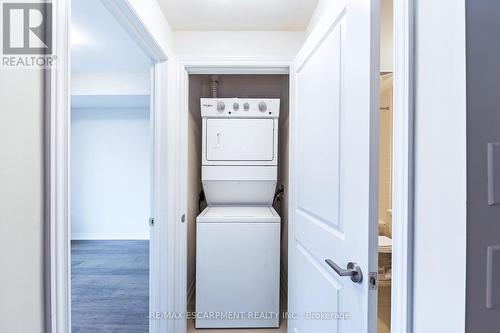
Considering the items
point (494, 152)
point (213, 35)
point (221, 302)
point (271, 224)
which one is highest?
point (213, 35)

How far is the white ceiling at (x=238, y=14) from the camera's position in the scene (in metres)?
1.63

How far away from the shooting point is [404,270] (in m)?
0.69

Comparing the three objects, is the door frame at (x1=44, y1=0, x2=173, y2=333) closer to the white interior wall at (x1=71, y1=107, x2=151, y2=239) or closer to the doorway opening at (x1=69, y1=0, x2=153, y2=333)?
the doorway opening at (x1=69, y1=0, x2=153, y2=333)

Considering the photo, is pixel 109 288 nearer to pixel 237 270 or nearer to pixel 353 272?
pixel 237 270

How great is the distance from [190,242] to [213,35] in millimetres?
1817

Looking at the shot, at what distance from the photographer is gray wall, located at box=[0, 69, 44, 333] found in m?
0.62

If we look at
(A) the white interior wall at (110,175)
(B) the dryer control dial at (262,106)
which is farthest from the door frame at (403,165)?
(A) the white interior wall at (110,175)

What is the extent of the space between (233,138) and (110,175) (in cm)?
306

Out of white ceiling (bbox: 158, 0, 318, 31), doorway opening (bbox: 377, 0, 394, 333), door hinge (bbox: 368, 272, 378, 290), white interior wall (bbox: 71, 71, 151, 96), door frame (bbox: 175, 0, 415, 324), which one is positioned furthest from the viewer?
white interior wall (bbox: 71, 71, 151, 96)

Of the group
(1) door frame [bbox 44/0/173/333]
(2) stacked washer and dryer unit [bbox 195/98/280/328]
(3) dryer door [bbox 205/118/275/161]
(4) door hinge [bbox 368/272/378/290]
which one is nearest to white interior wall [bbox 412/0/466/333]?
(4) door hinge [bbox 368/272/378/290]

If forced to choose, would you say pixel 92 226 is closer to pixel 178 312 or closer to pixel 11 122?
pixel 178 312

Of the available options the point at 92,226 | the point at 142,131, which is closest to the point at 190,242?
the point at 142,131

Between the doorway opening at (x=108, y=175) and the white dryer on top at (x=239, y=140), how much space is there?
3.56 ft

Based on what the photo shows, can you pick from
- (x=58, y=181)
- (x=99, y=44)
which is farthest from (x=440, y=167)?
(x=99, y=44)
